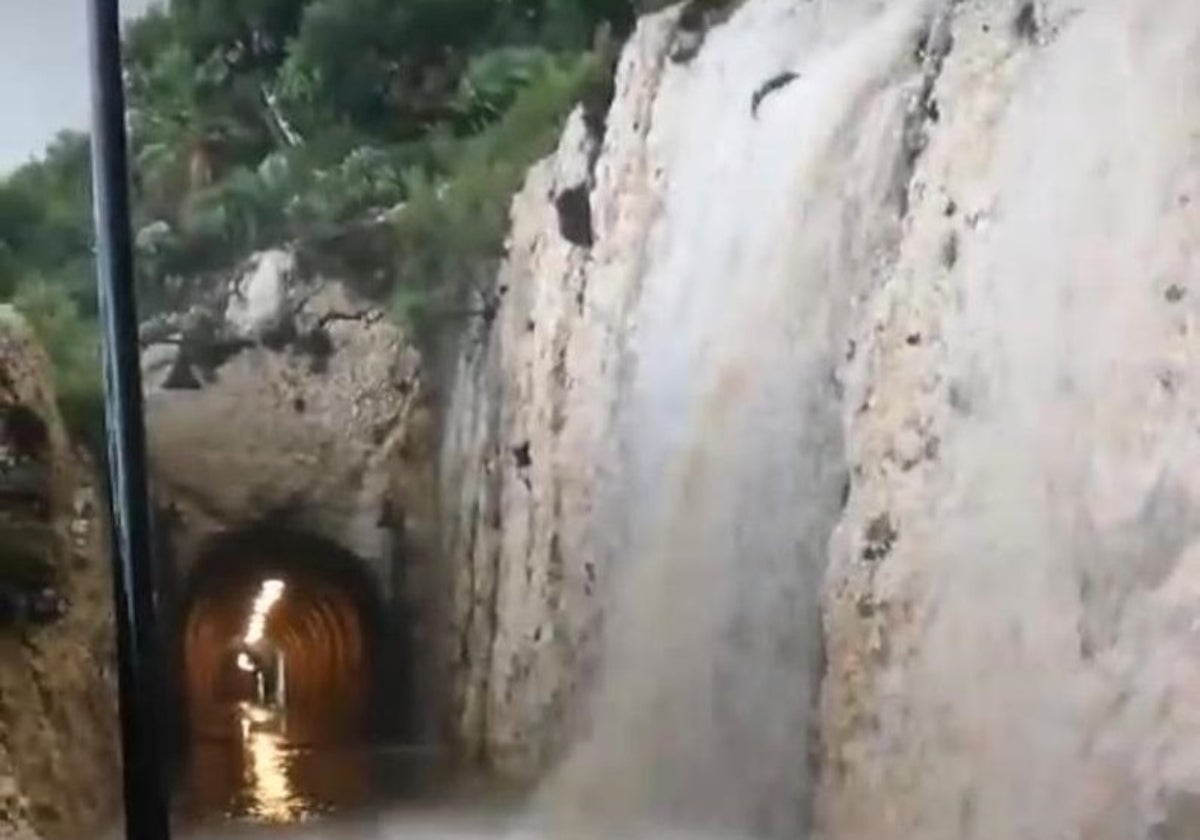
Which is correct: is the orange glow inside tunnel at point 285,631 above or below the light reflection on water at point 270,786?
above

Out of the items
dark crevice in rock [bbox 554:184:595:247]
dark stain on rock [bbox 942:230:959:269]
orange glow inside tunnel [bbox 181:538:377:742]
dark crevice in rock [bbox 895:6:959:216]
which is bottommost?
orange glow inside tunnel [bbox 181:538:377:742]

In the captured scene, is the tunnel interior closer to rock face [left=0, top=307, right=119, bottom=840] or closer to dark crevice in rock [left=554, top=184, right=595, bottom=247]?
rock face [left=0, top=307, right=119, bottom=840]

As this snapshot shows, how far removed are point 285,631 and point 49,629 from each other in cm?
19

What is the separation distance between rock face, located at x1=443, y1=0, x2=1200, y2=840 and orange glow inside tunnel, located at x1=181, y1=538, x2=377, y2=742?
9cm

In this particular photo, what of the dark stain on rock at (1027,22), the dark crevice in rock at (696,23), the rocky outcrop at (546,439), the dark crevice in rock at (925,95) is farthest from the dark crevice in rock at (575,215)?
the dark stain on rock at (1027,22)

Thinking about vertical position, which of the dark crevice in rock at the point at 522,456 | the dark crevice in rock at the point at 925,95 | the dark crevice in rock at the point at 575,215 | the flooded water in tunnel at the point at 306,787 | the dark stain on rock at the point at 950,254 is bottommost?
the flooded water in tunnel at the point at 306,787

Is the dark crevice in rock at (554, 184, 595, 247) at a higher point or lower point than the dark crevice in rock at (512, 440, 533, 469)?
higher

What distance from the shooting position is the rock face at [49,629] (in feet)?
5.15

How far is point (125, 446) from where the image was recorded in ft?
5.17

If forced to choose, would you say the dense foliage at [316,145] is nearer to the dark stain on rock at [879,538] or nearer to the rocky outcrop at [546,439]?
the rocky outcrop at [546,439]

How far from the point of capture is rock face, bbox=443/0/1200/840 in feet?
5.00

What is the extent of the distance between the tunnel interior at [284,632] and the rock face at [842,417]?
3.3 inches

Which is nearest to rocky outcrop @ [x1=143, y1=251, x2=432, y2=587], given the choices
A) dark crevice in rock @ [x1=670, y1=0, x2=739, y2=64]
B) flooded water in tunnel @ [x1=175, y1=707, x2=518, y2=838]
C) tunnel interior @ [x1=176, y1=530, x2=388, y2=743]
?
tunnel interior @ [x1=176, y1=530, x2=388, y2=743]

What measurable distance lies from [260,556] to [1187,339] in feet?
2.44
